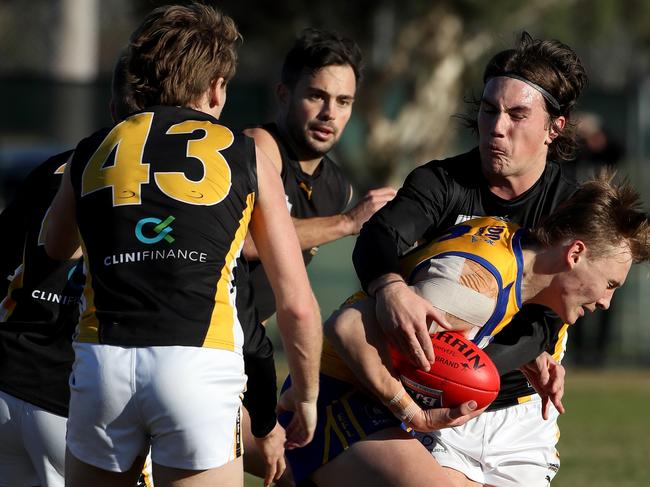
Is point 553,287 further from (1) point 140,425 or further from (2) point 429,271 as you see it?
(1) point 140,425

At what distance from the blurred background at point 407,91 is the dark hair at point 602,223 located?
143 inches

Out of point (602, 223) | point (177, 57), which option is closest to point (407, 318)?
point (602, 223)

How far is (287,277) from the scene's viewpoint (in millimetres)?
3293

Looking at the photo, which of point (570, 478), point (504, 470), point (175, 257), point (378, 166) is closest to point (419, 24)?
point (378, 166)

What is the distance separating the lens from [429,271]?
3.65 meters

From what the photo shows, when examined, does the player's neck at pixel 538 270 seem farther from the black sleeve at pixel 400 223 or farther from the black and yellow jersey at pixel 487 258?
the black sleeve at pixel 400 223

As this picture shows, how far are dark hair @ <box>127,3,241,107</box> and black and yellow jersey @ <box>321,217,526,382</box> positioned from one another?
900mm

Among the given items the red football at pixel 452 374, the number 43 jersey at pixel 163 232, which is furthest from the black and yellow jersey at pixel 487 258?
the number 43 jersey at pixel 163 232

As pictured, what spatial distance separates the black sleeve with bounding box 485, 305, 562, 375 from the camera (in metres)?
4.00

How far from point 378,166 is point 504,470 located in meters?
11.6

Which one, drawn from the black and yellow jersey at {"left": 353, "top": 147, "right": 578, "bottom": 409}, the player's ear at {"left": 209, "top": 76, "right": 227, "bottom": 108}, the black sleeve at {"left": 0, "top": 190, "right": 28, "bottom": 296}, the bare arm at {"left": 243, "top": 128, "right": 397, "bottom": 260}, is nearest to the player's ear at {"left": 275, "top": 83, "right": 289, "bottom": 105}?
the bare arm at {"left": 243, "top": 128, "right": 397, "bottom": 260}

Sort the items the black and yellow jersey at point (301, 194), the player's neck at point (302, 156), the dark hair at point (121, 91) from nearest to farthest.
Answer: the dark hair at point (121, 91), the black and yellow jersey at point (301, 194), the player's neck at point (302, 156)

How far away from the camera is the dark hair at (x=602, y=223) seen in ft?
12.2

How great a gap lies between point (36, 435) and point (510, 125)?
1986mm
